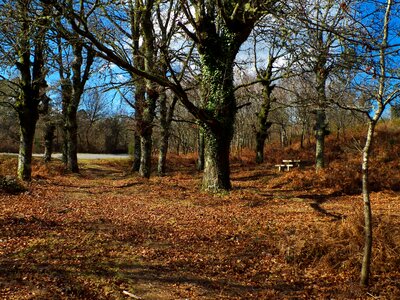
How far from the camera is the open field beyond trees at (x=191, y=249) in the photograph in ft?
13.3

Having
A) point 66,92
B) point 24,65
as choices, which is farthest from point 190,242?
point 66,92

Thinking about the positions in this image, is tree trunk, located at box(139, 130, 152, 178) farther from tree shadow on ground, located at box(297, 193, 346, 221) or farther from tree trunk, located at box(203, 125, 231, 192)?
tree shadow on ground, located at box(297, 193, 346, 221)

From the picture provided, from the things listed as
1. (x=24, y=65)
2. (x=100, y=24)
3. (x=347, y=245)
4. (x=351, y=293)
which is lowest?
(x=351, y=293)

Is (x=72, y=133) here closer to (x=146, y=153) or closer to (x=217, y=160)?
(x=146, y=153)

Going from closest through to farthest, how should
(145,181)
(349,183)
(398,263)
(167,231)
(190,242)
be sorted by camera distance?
(398,263) < (190,242) < (167,231) < (349,183) < (145,181)

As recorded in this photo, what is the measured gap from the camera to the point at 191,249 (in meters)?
5.45

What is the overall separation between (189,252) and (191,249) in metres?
0.14

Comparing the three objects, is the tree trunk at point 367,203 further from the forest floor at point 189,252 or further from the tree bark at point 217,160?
the tree bark at point 217,160

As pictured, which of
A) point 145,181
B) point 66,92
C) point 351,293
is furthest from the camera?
point 66,92

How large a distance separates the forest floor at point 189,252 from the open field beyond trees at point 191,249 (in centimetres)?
2

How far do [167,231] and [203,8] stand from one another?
6.90 m

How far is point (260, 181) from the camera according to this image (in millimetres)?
14438

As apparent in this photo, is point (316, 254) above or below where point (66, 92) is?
below

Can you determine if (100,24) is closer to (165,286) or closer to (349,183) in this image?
(165,286)
